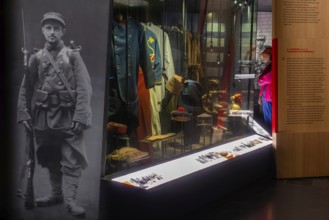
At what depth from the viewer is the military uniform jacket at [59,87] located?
2.73m

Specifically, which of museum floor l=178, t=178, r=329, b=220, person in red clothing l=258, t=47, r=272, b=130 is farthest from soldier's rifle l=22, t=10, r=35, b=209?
person in red clothing l=258, t=47, r=272, b=130

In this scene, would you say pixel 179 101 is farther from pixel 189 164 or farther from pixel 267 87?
pixel 267 87

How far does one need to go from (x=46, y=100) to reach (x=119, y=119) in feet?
2.33

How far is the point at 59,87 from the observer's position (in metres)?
2.73

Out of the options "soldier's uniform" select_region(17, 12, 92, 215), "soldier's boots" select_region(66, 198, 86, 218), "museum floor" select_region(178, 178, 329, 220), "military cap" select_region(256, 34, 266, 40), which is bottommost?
"museum floor" select_region(178, 178, 329, 220)

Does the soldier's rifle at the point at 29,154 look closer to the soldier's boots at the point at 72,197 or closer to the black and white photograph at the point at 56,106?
the black and white photograph at the point at 56,106

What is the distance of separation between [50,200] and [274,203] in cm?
221

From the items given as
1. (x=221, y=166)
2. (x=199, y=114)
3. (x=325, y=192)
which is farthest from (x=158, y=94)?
(x=325, y=192)

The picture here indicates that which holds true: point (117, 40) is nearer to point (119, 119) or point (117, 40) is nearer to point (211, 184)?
point (119, 119)

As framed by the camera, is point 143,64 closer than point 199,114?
Yes

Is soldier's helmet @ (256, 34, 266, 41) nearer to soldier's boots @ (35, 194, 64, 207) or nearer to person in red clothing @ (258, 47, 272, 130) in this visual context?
person in red clothing @ (258, 47, 272, 130)

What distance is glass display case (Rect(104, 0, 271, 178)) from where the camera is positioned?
3.30 m

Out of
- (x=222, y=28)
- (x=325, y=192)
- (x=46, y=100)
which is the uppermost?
(x=222, y=28)

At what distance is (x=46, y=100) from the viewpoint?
2756mm
